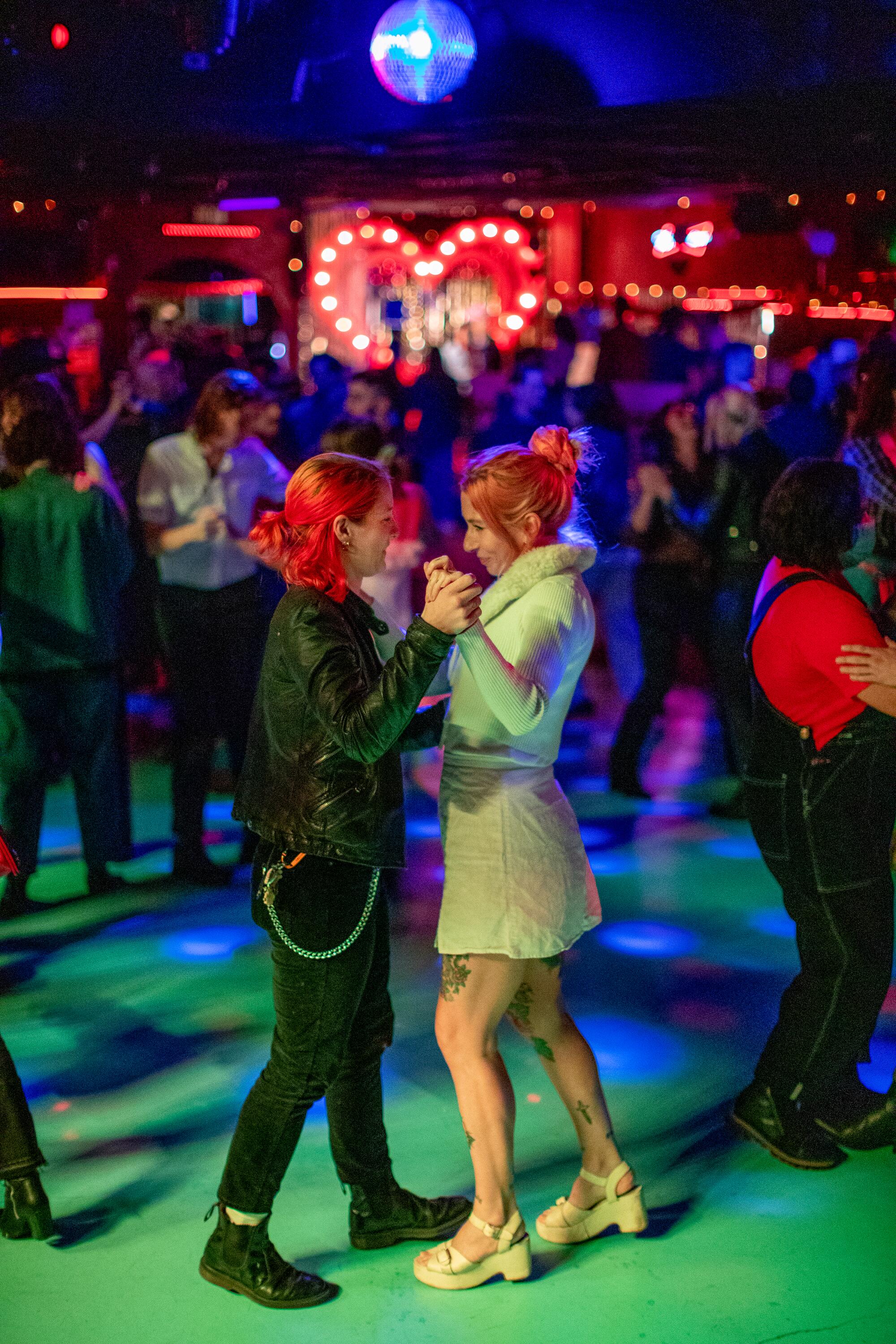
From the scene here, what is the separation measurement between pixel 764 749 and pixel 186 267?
14.9 meters

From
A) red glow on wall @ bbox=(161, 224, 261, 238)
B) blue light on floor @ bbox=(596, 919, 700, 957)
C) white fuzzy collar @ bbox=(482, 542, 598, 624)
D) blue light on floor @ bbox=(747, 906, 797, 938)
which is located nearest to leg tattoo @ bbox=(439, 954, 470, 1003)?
white fuzzy collar @ bbox=(482, 542, 598, 624)

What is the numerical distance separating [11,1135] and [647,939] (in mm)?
2188

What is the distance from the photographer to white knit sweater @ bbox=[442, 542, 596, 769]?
2.40 metres

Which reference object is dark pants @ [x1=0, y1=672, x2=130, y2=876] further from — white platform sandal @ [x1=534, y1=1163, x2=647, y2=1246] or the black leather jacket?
white platform sandal @ [x1=534, y1=1163, x2=647, y2=1246]

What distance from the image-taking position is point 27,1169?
262cm

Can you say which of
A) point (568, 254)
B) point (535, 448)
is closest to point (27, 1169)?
point (535, 448)

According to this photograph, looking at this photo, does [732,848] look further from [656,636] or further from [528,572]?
[528,572]

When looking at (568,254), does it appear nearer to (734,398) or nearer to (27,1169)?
(734,398)

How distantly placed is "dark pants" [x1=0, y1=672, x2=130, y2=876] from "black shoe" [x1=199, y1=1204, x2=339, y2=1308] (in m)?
2.19

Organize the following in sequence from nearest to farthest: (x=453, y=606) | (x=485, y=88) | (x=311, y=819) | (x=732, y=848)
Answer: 1. (x=453, y=606)
2. (x=311, y=819)
3. (x=732, y=848)
4. (x=485, y=88)

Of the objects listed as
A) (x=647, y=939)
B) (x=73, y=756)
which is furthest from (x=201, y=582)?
(x=647, y=939)

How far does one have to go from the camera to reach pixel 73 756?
15.2ft

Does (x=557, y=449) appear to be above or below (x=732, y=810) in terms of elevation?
above

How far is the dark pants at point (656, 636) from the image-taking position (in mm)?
5539
